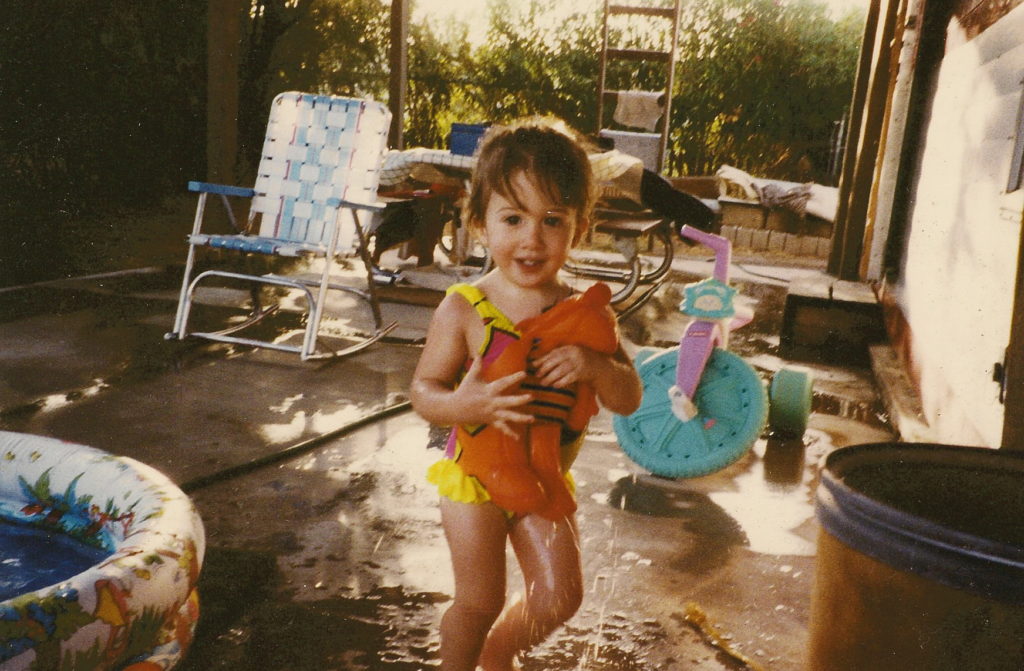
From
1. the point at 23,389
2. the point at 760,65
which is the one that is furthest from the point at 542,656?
the point at 760,65

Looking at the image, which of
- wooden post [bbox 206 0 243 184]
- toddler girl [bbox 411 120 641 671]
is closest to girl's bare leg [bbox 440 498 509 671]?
toddler girl [bbox 411 120 641 671]

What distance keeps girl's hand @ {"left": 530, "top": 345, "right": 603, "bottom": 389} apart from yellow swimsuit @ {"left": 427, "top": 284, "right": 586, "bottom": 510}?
0.22ft

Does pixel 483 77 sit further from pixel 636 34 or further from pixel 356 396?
pixel 356 396

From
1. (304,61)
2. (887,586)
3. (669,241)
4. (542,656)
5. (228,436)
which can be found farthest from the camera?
(304,61)

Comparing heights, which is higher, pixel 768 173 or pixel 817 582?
pixel 768 173

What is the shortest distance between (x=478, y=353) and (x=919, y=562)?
70 cm

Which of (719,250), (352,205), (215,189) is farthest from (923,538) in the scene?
(215,189)

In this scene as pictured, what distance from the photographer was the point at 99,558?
2.12 metres

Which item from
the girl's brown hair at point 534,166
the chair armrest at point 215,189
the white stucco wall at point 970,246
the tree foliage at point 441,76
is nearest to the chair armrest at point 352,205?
the chair armrest at point 215,189

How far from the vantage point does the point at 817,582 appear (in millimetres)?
1256

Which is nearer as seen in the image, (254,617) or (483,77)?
(254,617)

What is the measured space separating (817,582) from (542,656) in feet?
2.65

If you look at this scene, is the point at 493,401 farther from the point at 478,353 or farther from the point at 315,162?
the point at 315,162

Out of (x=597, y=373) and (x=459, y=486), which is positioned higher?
(x=597, y=373)
